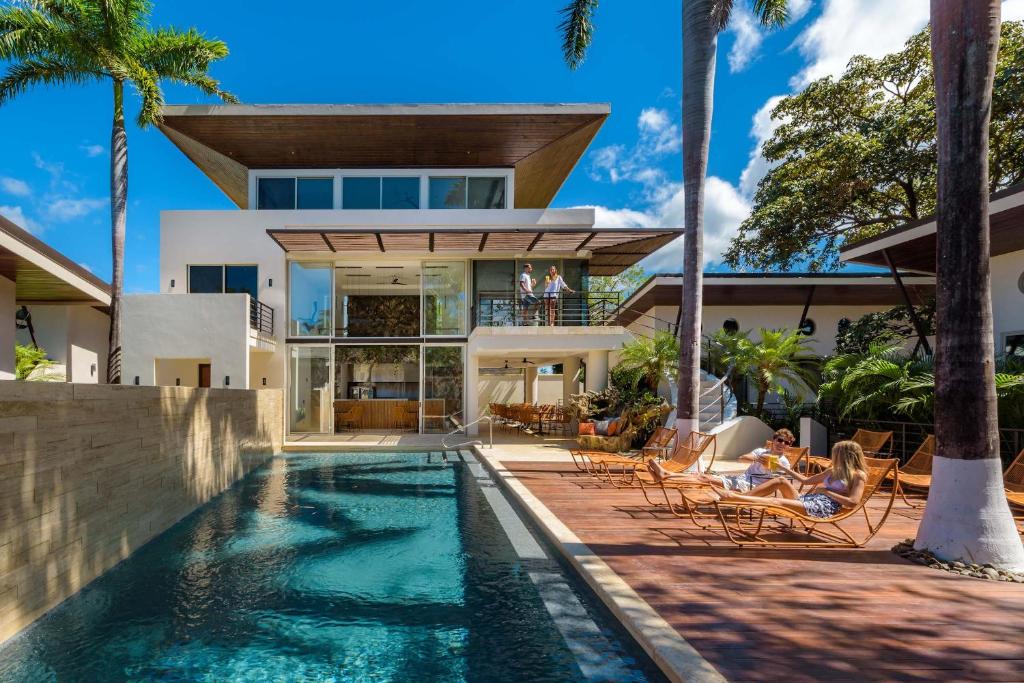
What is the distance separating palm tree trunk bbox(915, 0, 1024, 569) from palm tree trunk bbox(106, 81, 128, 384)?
15328 millimetres

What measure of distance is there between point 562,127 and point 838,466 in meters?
15.1

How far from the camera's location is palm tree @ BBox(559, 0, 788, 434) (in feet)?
32.6

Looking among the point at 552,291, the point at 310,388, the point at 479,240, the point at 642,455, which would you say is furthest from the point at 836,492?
the point at 310,388

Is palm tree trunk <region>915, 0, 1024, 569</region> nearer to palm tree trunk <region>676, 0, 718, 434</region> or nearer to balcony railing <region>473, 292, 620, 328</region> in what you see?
palm tree trunk <region>676, 0, 718, 434</region>

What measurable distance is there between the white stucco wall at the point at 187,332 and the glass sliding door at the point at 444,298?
214 inches

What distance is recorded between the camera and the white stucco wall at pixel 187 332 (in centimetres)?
1569

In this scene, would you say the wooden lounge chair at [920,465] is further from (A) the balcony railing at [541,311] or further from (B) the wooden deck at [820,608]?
(A) the balcony railing at [541,311]

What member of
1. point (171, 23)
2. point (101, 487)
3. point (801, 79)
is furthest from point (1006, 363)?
point (171, 23)

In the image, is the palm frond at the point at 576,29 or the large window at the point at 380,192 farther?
the large window at the point at 380,192

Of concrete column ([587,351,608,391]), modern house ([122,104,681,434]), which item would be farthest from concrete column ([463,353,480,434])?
concrete column ([587,351,608,391])

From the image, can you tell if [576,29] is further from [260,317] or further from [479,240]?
[260,317]

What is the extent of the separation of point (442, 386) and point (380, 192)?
6866mm

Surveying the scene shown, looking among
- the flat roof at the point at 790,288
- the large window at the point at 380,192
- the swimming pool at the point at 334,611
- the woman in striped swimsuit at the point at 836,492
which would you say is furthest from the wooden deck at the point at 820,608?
the large window at the point at 380,192

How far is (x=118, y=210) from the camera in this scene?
1427 cm
